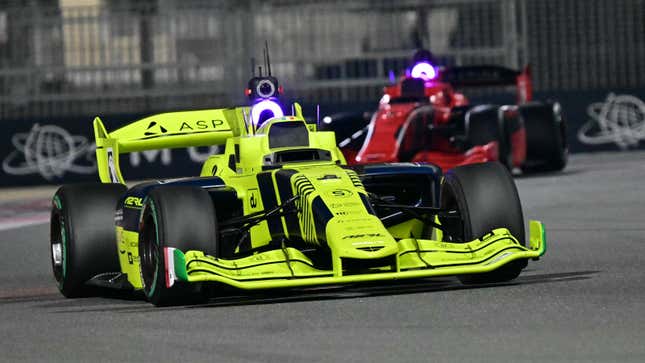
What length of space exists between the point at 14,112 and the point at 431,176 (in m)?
17.2

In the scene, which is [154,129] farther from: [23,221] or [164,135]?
[23,221]

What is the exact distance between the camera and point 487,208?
9844mm

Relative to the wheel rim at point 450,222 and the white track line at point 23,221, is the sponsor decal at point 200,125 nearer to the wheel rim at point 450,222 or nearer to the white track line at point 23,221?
the wheel rim at point 450,222

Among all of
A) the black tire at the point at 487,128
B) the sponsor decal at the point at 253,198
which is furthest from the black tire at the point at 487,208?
the black tire at the point at 487,128

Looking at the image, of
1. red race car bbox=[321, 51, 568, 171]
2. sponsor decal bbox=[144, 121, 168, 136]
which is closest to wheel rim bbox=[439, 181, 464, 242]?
sponsor decal bbox=[144, 121, 168, 136]

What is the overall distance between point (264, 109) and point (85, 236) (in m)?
1.57

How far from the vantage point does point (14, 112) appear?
87.2ft

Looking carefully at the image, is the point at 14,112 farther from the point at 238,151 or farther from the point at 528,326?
the point at 528,326

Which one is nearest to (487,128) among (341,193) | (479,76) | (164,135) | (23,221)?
(479,76)

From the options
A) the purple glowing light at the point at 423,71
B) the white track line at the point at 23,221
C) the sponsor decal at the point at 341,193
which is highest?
the purple glowing light at the point at 423,71

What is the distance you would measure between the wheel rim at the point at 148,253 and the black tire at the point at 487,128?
1147 cm

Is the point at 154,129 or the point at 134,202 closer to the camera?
the point at 134,202

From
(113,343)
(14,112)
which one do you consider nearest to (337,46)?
(14,112)

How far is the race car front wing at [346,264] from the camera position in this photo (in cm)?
895
